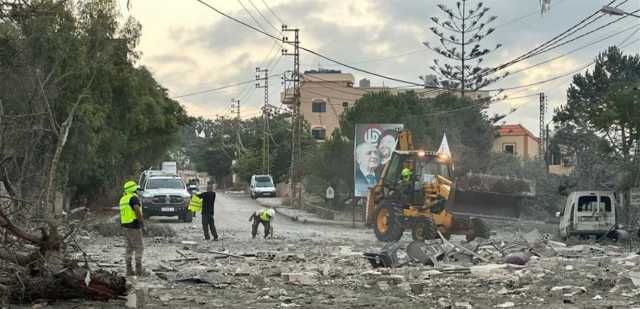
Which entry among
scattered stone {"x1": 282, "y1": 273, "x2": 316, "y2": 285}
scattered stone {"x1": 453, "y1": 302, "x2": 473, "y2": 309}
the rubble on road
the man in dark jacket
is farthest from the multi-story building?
scattered stone {"x1": 453, "y1": 302, "x2": 473, "y2": 309}

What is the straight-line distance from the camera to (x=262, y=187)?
6762 centimetres

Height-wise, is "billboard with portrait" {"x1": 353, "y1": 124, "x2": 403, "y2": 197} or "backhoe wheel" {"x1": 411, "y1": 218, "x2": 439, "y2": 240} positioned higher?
"billboard with portrait" {"x1": 353, "y1": 124, "x2": 403, "y2": 197}

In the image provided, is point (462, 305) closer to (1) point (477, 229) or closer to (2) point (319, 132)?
(1) point (477, 229)

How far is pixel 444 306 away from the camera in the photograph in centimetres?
1184

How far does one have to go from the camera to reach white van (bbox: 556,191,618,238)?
25.5 m

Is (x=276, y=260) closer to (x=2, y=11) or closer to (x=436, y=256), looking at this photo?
(x=436, y=256)

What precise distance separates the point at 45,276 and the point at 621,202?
2245 centimetres

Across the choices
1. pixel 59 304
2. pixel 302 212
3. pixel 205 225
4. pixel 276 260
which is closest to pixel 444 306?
pixel 59 304

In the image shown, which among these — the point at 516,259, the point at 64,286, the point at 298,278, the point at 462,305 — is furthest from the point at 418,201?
→ the point at 64,286

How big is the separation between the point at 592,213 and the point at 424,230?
17.9 feet

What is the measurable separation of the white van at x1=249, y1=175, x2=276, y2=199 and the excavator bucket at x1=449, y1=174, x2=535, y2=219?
42222 mm

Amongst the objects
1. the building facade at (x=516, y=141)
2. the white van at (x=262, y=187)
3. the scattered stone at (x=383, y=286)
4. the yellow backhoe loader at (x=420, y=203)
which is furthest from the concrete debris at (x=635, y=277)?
the building facade at (x=516, y=141)

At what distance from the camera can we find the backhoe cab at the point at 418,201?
24219 mm

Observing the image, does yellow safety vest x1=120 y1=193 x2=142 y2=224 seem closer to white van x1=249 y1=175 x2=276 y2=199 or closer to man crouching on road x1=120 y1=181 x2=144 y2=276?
man crouching on road x1=120 y1=181 x2=144 y2=276
